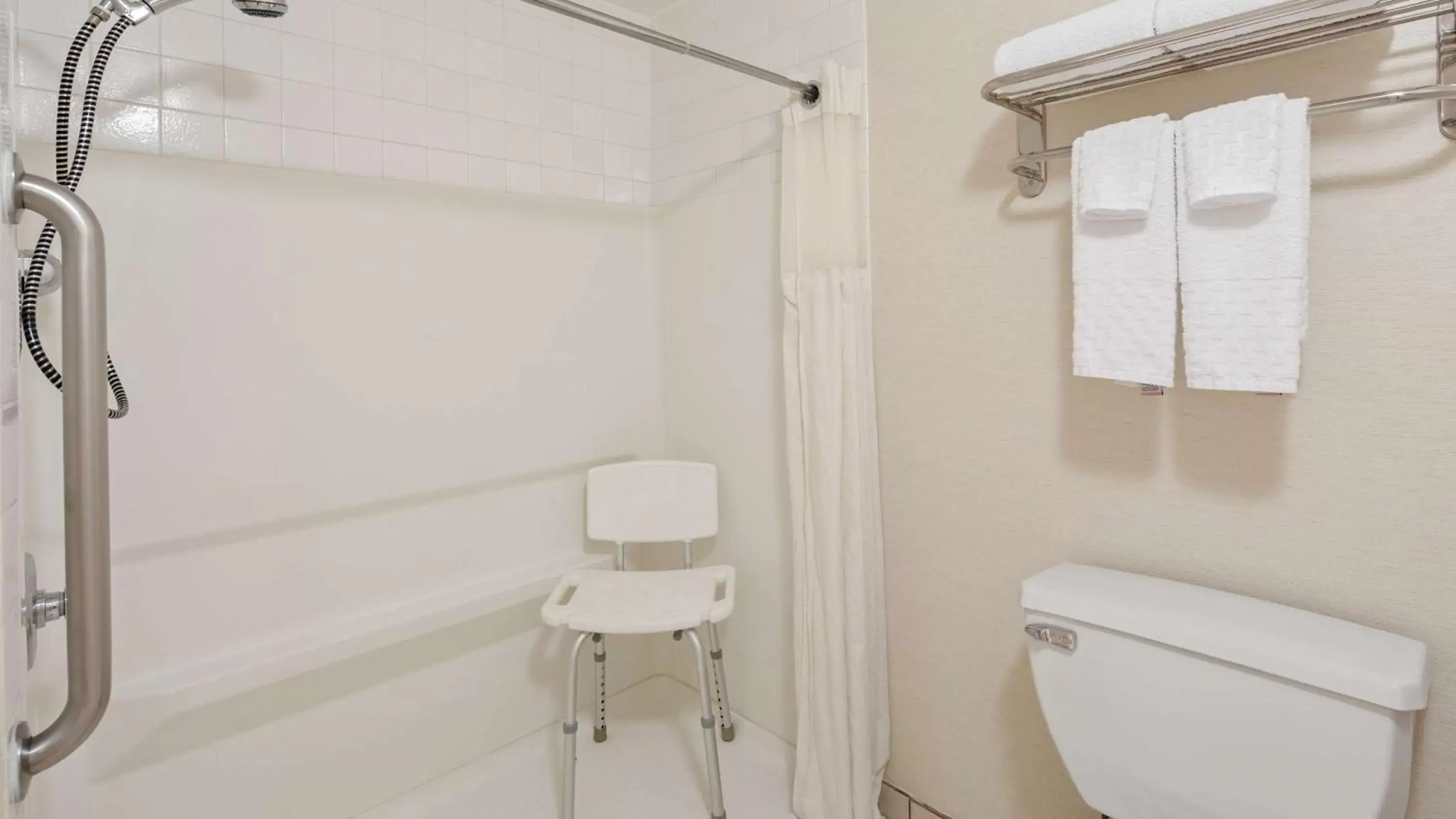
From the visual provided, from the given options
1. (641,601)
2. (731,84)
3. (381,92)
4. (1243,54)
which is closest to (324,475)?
(641,601)

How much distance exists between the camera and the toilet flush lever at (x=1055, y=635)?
3.77ft

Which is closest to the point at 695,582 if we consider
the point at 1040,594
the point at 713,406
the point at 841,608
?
the point at 841,608

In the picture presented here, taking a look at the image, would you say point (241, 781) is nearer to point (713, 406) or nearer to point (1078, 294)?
point (713, 406)

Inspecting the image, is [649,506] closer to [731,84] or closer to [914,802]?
[914,802]

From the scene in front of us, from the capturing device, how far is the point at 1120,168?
1.11 meters

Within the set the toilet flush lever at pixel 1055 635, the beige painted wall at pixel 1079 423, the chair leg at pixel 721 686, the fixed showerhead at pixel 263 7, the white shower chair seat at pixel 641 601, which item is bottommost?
the chair leg at pixel 721 686

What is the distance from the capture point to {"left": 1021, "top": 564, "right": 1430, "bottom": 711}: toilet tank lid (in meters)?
0.90

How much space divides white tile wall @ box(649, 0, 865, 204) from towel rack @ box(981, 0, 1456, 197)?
0.54 metres

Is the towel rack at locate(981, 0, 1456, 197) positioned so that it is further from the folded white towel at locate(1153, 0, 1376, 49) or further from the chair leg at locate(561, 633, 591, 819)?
the chair leg at locate(561, 633, 591, 819)

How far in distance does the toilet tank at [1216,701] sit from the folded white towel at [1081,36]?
86 centimetres

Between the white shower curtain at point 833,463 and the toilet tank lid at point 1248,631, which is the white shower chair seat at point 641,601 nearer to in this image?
the white shower curtain at point 833,463

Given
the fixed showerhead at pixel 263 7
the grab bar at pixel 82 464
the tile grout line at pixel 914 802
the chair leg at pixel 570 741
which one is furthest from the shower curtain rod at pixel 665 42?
the tile grout line at pixel 914 802

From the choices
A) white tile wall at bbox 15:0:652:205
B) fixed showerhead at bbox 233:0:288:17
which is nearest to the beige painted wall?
white tile wall at bbox 15:0:652:205

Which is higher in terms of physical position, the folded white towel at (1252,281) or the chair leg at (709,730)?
the folded white towel at (1252,281)
